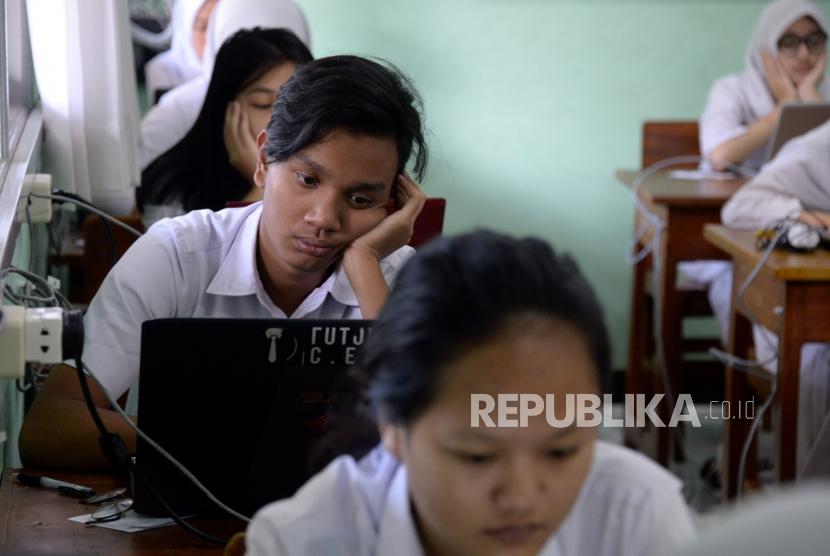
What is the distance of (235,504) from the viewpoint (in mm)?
1246

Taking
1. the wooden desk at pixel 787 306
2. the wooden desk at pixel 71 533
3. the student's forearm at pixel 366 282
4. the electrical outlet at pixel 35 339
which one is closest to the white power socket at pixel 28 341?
the electrical outlet at pixel 35 339

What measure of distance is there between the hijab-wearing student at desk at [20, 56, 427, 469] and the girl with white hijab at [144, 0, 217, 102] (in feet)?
8.80

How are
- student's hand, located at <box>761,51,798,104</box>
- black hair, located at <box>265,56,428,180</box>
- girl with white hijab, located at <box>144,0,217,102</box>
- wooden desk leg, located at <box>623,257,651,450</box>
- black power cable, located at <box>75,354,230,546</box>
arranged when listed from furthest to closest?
1. student's hand, located at <box>761,51,798,104</box>
2. girl with white hijab, located at <box>144,0,217,102</box>
3. wooden desk leg, located at <box>623,257,651,450</box>
4. black hair, located at <box>265,56,428,180</box>
5. black power cable, located at <box>75,354,230,546</box>

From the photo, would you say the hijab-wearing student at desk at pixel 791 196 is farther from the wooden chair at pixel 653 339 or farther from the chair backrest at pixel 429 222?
the chair backrest at pixel 429 222

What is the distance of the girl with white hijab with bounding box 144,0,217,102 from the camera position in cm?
420

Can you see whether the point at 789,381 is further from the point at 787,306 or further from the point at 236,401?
the point at 236,401

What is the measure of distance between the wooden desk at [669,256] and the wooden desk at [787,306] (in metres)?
0.60

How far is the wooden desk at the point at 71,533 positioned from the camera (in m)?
1.17

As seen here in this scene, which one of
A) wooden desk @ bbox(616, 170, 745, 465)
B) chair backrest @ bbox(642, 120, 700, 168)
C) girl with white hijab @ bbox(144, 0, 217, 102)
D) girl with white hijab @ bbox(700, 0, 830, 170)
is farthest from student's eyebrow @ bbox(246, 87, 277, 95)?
girl with white hijab @ bbox(700, 0, 830, 170)

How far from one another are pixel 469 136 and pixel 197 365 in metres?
3.37

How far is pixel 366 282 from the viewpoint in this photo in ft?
5.22

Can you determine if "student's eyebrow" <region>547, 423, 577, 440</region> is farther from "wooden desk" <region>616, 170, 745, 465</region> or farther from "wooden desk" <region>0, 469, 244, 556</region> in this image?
"wooden desk" <region>616, 170, 745, 465</region>

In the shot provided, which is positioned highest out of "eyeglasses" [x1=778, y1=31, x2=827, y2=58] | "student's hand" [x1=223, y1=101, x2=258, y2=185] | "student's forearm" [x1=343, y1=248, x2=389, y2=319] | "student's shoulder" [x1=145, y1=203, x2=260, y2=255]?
"eyeglasses" [x1=778, y1=31, x2=827, y2=58]

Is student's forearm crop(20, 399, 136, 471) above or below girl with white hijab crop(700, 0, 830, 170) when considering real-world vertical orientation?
below
